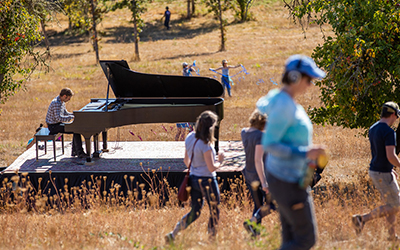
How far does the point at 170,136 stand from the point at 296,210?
8861 millimetres

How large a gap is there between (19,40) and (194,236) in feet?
22.6

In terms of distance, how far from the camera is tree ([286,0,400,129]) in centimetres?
702

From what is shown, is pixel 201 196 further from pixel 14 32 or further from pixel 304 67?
pixel 14 32

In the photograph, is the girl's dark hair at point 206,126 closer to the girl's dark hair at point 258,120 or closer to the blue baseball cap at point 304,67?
the girl's dark hair at point 258,120

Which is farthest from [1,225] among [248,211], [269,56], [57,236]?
[269,56]

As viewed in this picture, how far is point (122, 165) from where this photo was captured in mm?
8352

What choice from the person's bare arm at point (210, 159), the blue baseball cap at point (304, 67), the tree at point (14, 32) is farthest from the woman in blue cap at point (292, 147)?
the tree at point (14, 32)

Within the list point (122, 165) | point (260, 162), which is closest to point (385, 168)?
point (260, 162)

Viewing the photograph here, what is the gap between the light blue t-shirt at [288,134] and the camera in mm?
2895

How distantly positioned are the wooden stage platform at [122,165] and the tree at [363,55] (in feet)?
7.69

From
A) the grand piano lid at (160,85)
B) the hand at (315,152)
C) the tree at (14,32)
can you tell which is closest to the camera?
the hand at (315,152)

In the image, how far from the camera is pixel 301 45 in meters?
30.0

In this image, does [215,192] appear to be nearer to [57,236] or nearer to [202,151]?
[202,151]

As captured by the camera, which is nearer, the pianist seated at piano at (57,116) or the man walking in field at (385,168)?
the man walking in field at (385,168)
